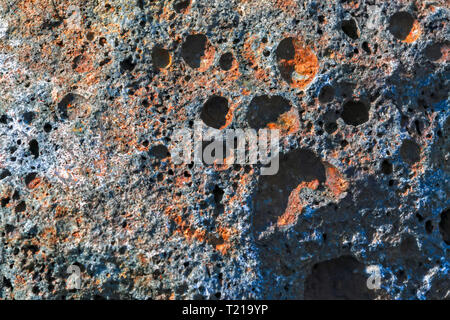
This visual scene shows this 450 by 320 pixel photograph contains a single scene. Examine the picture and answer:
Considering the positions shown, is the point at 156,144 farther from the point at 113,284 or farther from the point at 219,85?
the point at 113,284

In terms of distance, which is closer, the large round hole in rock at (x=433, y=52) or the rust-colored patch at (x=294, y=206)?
the rust-colored patch at (x=294, y=206)

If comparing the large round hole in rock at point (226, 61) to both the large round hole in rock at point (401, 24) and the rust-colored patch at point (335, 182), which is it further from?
the large round hole in rock at point (401, 24)

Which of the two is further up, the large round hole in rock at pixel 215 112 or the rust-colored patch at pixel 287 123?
the large round hole in rock at pixel 215 112

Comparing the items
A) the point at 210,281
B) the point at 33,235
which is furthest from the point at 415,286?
the point at 33,235

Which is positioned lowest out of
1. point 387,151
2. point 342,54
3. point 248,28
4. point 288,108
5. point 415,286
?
point 415,286

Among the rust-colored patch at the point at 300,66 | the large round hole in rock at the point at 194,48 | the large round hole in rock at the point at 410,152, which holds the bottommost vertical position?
the large round hole in rock at the point at 410,152

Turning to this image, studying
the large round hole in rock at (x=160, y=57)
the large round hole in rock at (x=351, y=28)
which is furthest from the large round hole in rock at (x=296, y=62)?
the large round hole in rock at (x=160, y=57)

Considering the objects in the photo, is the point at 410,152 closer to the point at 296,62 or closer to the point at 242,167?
the point at 296,62
